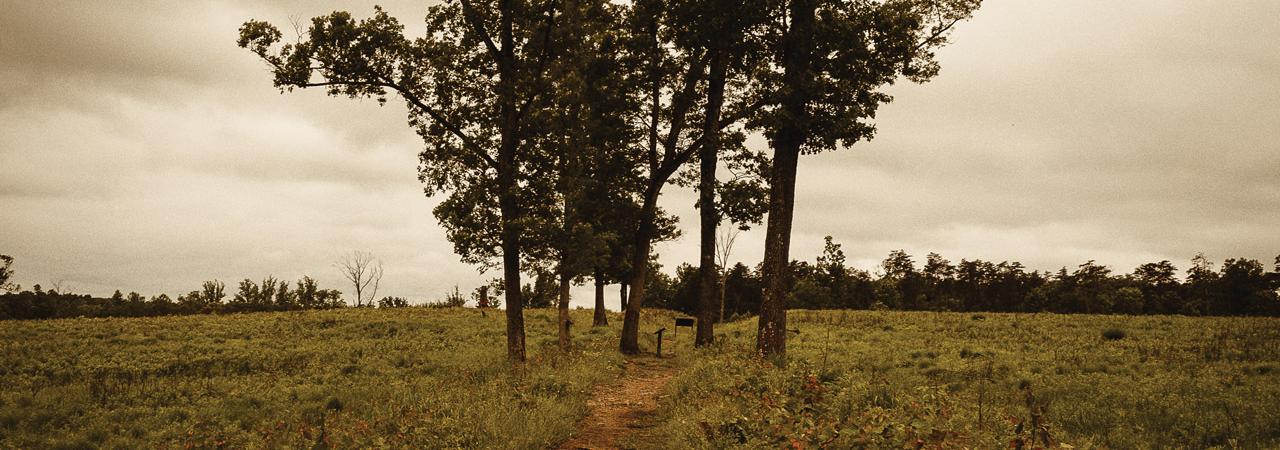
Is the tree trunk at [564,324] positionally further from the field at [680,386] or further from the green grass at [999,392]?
the green grass at [999,392]

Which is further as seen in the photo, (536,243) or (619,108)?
(619,108)

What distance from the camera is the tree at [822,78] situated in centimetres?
1407

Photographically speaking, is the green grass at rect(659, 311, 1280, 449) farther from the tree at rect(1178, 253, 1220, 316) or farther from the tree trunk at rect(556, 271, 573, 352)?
the tree at rect(1178, 253, 1220, 316)

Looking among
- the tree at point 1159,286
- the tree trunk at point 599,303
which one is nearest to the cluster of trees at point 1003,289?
the tree at point 1159,286

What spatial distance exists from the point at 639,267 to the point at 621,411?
966cm

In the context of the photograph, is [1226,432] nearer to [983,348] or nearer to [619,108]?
[983,348]

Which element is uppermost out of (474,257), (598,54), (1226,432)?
(598,54)

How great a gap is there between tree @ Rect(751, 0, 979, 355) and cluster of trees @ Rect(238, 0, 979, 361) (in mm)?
44

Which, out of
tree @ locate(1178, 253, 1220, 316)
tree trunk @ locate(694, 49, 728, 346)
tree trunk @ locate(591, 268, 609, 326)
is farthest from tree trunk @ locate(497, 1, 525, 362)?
tree @ locate(1178, 253, 1220, 316)

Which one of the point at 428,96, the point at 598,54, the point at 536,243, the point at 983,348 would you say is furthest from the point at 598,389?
the point at 983,348

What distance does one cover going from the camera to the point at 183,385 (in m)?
17.0

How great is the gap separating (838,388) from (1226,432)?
5.96 metres

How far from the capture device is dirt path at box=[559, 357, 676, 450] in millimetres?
9250

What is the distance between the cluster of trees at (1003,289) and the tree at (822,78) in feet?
195
